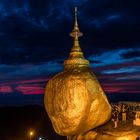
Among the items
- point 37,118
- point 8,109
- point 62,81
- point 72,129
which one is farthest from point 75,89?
point 8,109

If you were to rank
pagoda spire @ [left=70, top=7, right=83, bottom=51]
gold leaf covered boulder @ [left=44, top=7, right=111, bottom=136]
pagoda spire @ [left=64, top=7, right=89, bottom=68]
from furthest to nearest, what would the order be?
pagoda spire @ [left=70, top=7, right=83, bottom=51], pagoda spire @ [left=64, top=7, right=89, bottom=68], gold leaf covered boulder @ [left=44, top=7, right=111, bottom=136]

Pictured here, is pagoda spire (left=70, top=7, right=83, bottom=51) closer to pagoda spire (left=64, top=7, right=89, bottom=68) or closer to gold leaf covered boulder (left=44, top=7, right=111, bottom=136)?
pagoda spire (left=64, top=7, right=89, bottom=68)

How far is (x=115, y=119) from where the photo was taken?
1252cm

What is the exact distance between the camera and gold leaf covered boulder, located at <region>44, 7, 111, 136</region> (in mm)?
11578

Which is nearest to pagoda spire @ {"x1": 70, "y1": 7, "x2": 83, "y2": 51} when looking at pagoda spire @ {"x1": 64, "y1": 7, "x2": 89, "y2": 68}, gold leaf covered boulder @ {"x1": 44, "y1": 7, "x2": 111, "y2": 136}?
pagoda spire @ {"x1": 64, "y1": 7, "x2": 89, "y2": 68}

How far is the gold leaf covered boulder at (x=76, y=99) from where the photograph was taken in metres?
11.6

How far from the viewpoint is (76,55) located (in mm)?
12141

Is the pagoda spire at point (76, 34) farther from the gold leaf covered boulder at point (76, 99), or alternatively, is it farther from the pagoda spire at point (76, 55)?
the gold leaf covered boulder at point (76, 99)

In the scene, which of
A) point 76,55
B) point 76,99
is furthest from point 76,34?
point 76,99

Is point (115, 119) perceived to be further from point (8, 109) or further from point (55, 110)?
point (8, 109)

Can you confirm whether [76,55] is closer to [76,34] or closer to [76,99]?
[76,34]

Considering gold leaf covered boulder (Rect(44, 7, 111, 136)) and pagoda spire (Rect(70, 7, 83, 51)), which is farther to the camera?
pagoda spire (Rect(70, 7, 83, 51))

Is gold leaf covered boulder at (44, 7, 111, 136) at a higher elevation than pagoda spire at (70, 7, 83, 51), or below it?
below

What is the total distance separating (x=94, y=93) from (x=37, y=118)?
37.7 m
